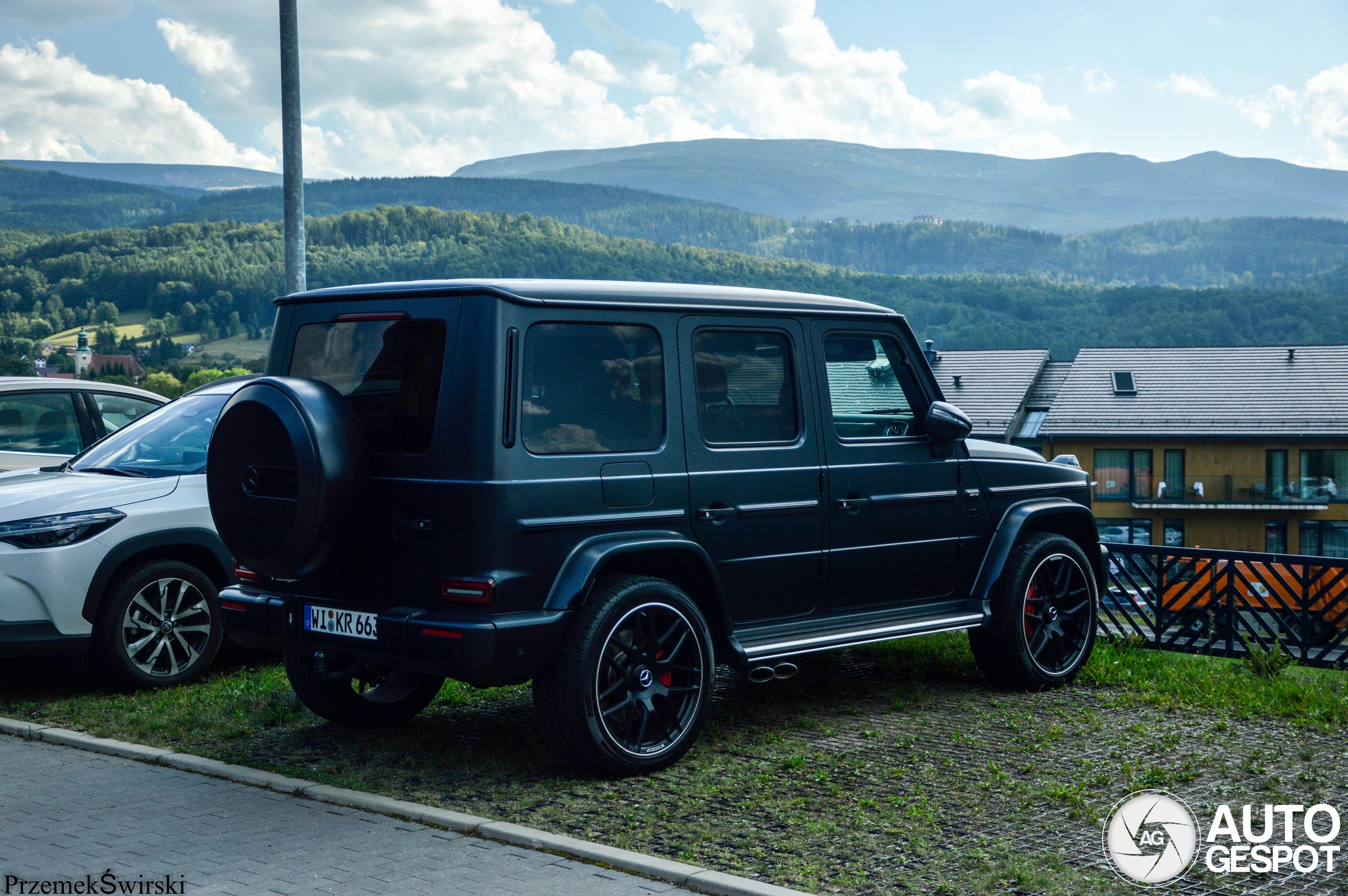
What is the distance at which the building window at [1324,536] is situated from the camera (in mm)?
64562

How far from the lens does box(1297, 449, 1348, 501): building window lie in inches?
2552

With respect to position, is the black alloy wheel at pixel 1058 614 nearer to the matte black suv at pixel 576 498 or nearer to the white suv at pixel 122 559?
the matte black suv at pixel 576 498

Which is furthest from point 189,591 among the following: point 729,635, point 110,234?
point 110,234

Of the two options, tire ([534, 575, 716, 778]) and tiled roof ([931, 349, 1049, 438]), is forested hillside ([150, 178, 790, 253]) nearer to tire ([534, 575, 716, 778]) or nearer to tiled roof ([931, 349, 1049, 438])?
tiled roof ([931, 349, 1049, 438])

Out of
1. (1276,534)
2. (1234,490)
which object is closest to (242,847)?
(1276,534)

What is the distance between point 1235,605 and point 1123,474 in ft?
201

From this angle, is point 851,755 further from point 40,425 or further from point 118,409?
point 40,425

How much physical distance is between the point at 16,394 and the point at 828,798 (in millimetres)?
7526

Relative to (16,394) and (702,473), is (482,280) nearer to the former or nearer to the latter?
(702,473)

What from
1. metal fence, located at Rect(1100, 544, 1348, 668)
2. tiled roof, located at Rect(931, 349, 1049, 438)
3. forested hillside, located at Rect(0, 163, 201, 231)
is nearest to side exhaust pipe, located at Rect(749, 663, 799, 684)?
metal fence, located at Rect(1100, 544, 1348, 668)

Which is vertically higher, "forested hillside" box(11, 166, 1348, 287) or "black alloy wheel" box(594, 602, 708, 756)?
"forested hillside" box(11, 166, 1348, 287)

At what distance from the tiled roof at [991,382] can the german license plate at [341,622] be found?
69039 mm

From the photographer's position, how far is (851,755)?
5766 mm

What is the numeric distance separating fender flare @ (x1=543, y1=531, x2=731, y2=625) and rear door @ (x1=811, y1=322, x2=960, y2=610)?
913 millimetres
